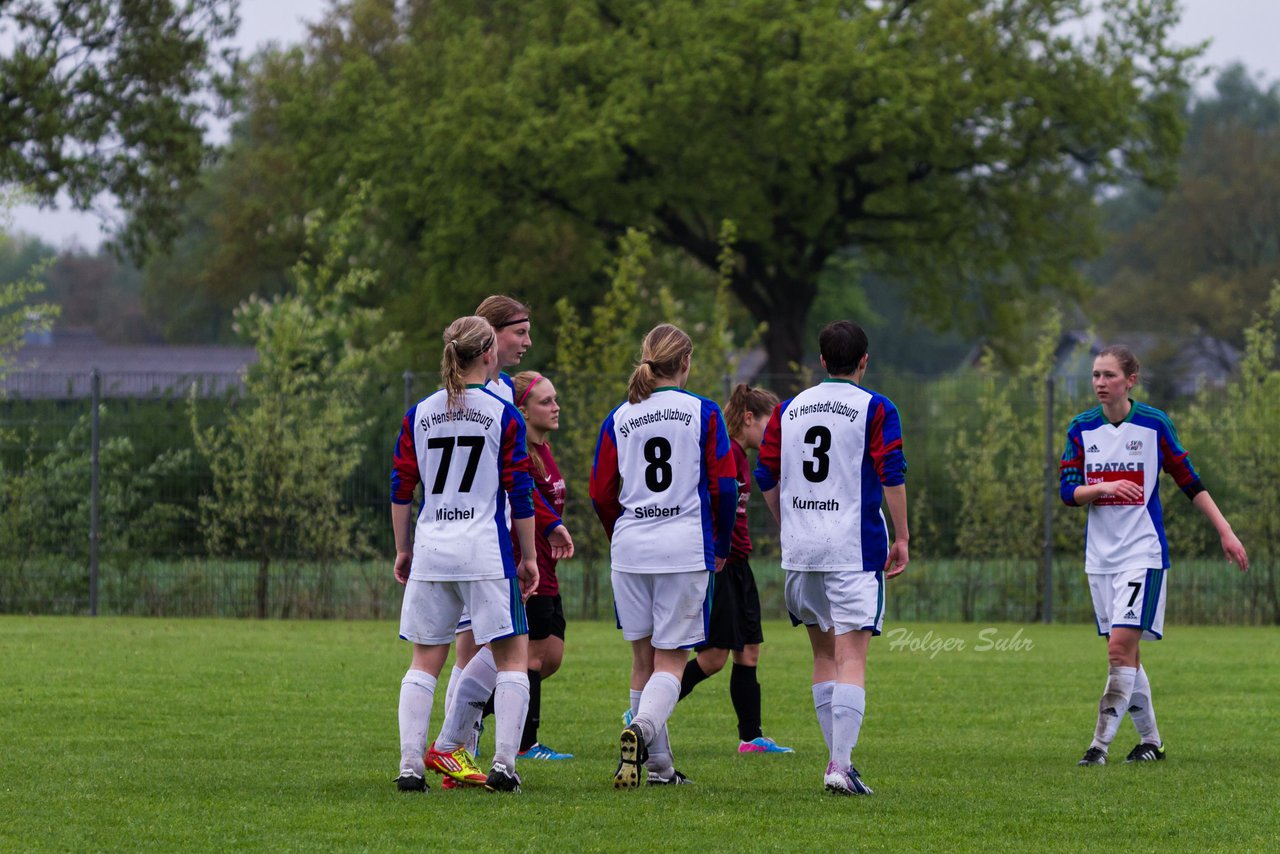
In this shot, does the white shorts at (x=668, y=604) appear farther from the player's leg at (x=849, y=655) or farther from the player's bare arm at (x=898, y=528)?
the player's bare arm at (x=898, y=528)

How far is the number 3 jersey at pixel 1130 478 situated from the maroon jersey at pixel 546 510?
7.97 feet

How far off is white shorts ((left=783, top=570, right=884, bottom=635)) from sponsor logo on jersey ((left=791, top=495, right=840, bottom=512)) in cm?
27

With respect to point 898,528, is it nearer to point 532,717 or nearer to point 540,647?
point 540,647

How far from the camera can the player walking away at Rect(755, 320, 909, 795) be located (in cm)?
728

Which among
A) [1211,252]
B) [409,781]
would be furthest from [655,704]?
[1211,252]

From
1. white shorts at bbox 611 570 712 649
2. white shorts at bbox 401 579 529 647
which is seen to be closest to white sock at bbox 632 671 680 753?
white shorts at bbox 611 570 712 649

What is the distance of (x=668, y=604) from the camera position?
24.4ft

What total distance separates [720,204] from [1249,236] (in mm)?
42477

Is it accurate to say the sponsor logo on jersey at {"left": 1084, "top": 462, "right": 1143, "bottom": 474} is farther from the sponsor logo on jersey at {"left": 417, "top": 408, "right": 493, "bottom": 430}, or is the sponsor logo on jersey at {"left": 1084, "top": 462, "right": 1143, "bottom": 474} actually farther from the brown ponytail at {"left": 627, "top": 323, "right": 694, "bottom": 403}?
the sponsor logo on jersey at {"left": 417, "top": 408, "right": 493, "bottom": 430}

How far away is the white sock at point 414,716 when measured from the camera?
7.09 meters

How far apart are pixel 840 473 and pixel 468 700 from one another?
1.84 m

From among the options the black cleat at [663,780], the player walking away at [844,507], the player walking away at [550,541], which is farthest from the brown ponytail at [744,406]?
the black cleat at [663,780]

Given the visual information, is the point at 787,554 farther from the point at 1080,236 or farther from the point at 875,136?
the point at 1080,236

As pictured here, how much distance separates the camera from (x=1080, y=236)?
125 feet
